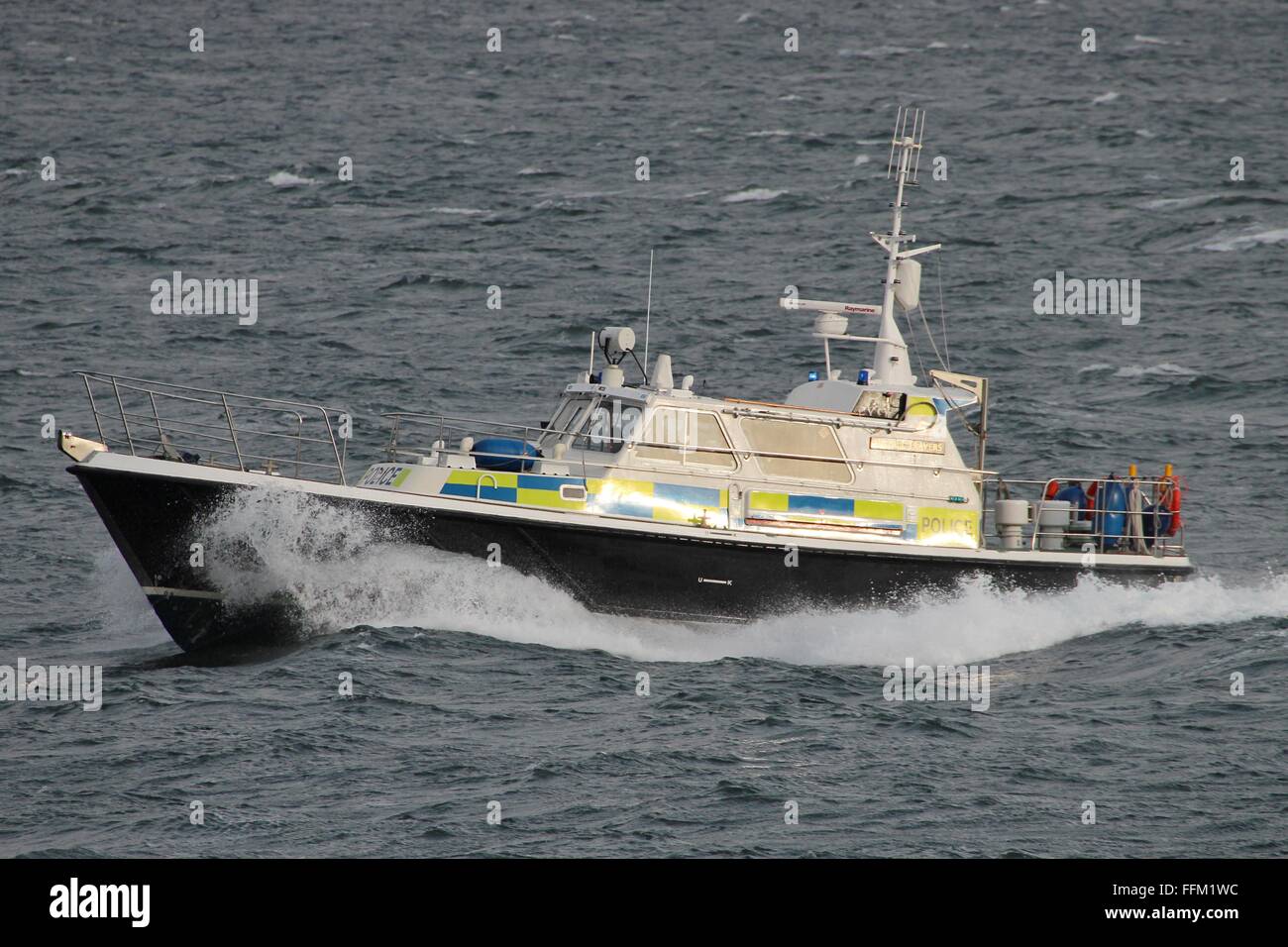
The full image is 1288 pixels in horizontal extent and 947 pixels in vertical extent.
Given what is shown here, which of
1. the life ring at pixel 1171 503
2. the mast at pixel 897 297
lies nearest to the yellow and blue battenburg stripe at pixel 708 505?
the mast at pixel 897 297

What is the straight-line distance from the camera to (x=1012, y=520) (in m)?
19.2

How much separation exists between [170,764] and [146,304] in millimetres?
21848

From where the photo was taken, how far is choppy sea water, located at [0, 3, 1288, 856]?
13273 millimetres

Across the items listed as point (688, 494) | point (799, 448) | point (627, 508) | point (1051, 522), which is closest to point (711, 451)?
point (688, 494)

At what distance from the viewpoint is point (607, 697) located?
51.4 ft

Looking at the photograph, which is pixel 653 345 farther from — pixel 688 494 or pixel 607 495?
pixel 607 495

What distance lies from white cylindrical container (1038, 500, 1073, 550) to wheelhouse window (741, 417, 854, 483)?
2.74 m

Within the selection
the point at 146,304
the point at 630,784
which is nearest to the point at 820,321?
the point at 630,784

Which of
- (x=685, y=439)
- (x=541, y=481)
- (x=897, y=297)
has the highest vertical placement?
(x=897, y=297)

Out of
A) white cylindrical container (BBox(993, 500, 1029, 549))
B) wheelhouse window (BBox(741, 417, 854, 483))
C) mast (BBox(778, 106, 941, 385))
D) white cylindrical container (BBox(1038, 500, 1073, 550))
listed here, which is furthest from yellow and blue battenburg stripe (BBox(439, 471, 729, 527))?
white cylindrical container (BBox(1038, 500, 1073, 550))

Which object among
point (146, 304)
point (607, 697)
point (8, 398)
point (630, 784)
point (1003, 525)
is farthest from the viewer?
point (146, 304)

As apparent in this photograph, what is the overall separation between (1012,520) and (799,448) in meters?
2.82
